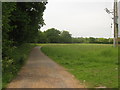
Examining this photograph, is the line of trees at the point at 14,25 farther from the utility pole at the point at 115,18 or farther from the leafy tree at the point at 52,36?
the leafy tree at the point at 52,36

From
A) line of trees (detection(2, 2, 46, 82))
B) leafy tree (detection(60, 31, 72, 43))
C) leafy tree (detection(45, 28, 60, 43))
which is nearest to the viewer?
line of trees (detection(2, 2, 46, 82))

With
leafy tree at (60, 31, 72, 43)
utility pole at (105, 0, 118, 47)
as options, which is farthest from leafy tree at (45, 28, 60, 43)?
utility pole at (105, 0, 118, 47)

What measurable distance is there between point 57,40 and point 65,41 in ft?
15.2

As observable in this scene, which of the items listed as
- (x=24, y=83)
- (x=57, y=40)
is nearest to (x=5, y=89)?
(x=24, y=83)

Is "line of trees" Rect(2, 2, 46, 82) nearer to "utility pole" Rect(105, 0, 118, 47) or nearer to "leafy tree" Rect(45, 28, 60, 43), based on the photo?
"utility pole" Rect(105, 0, 118, 47)

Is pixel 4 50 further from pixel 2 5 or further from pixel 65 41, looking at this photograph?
pixel 65 41

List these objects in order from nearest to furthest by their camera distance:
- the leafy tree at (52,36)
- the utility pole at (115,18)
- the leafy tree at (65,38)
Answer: the utility pole at (115,18)
the leafy tree at (52,36)
the leafy tree at (65,38)

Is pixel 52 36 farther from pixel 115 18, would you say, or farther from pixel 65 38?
pixel 115 18

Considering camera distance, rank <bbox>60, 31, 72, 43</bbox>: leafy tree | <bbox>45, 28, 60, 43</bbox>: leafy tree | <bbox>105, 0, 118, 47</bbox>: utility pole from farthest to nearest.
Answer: <bbox>60, 31, 72, 43</bbox>: leafy tree → <bbox>45, 28, 60, 43</bbox>: leafy tree → <bbox>105, 0, 118, 47</bbox>: utility pole

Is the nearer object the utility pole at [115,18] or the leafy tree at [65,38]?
the utility pole at [115,18]

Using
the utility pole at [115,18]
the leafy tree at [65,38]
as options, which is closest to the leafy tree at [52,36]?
the leafy tree at [65,38]

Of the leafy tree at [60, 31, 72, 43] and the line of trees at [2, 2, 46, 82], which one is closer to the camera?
the line of trees at [2, 2, 46, 82]

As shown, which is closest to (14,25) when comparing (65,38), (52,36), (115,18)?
(115,18)

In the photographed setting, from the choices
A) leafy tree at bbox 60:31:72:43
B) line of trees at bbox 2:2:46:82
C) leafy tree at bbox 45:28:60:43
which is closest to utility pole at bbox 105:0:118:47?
line of trees at bbox 2:2:46:82
